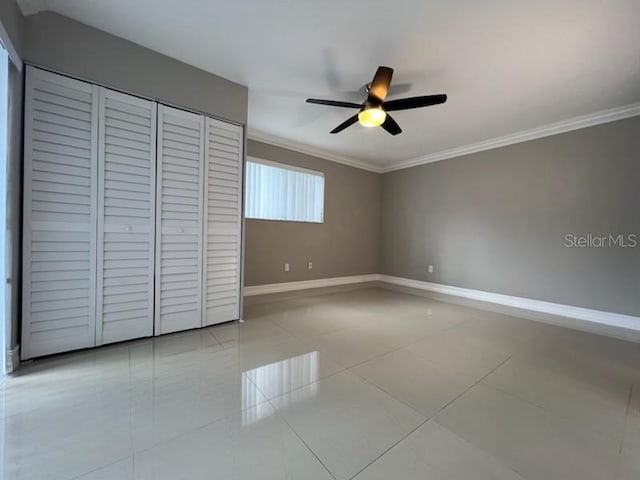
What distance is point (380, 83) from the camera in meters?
2.24

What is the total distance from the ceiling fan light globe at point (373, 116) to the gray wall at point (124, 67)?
130cm

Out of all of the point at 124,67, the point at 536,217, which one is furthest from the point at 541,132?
the point at 124,67

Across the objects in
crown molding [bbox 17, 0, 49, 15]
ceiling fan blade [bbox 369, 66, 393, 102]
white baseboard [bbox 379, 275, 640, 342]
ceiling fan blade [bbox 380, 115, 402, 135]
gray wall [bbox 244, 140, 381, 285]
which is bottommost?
white baseboard [bbox 379, 275, 640, 342]

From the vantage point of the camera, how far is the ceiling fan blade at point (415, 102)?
2.30 metres

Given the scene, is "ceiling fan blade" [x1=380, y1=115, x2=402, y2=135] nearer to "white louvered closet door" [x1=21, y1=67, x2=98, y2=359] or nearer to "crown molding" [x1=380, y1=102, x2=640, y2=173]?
"crown molding" [x1=380, y1=102, x2=640, y2=173]

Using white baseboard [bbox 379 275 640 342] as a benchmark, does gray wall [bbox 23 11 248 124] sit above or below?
above

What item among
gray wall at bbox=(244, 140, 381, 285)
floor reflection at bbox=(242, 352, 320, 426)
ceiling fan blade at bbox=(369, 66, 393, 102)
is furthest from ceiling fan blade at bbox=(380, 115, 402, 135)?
floor reflection at bbox=(242, 352, 320, 426)

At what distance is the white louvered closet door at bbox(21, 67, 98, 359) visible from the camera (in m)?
1.91

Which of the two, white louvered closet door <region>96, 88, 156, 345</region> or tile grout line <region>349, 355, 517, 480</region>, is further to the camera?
white louvered closet door <region>96, 88, 156, 345</region>

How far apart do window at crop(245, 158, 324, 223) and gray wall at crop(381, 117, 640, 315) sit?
1.96 meters

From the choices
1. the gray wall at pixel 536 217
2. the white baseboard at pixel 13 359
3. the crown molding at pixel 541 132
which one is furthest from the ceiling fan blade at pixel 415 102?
the white baseboard at pixel 13 359

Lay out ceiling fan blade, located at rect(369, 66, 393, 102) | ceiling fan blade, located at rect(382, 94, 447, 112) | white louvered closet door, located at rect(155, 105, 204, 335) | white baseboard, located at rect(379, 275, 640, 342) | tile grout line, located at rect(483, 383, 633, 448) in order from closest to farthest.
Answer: tile grout line, located at rect(483, 383, 633, 448) → ceiling fan blade, located at rect(369, 66, 393, 102) → ceiling fan blade, located at rect(382, 94, 447, 112) → white louvered closet door, located at rect(155, 105, 204, 335) → white baseboard, located at rect(379, 275, 640, 342)

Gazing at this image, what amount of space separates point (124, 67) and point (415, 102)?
2515mm

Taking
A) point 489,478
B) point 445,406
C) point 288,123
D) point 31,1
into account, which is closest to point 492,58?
point 288,123
